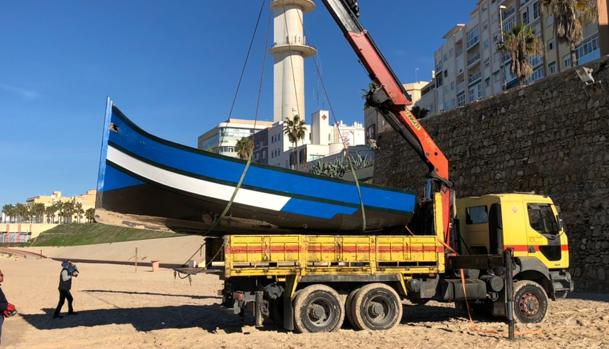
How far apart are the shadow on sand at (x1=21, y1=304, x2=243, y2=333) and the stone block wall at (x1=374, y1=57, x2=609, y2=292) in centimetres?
1164

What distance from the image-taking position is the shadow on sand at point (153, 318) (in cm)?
1153

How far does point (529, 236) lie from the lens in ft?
36.0

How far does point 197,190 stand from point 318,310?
314cm

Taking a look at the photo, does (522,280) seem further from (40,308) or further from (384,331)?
(40,308)

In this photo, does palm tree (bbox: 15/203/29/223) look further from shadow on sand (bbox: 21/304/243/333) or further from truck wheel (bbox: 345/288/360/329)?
truck wheel (bbox: 345/288/360/329)

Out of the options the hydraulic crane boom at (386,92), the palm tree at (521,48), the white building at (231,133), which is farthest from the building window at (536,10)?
the white building at (231,133)

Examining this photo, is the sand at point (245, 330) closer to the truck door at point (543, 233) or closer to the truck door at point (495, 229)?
the truck door at point (543, 233)

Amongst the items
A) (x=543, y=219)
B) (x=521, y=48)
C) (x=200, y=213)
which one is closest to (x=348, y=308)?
(x=200, y=213)

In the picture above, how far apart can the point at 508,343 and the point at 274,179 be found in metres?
5.00

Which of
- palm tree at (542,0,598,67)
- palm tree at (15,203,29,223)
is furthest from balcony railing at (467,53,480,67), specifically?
→ palm tree at (15,203,29,223)

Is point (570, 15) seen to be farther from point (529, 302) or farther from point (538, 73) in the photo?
point (529, 302)

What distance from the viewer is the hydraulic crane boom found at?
11.6 metres

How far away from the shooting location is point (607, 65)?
53.8ft

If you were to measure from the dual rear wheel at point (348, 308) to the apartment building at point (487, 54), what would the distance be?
33639mm
